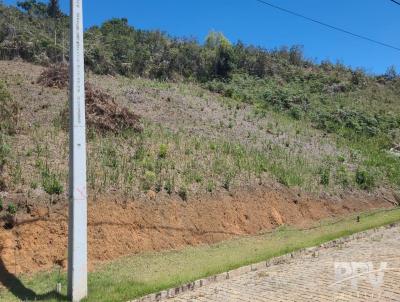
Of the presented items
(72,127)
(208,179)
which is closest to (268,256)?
(208,179)

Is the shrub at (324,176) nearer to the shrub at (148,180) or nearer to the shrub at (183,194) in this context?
the shrub at (183,194)

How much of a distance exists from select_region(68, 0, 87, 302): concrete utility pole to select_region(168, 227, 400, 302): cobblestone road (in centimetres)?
154

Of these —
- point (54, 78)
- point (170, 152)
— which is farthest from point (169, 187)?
point (54, 78)

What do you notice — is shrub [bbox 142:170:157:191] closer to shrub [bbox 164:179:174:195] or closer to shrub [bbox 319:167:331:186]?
shrub [bbox 164:179:174:195]

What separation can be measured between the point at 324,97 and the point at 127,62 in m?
13.6

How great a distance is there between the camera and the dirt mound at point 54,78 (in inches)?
682

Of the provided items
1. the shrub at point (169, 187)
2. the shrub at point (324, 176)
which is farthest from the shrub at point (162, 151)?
the shrub at point (324, 176)

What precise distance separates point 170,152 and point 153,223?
352 cm

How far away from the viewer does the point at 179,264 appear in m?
9.72

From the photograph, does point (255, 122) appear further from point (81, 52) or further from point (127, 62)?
point (81, 52)

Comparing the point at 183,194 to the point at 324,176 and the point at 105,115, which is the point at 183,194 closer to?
the point at 105,115

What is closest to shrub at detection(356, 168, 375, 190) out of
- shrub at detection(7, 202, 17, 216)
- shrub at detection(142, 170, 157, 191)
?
shrub at detection(142, 170, 157, 191)

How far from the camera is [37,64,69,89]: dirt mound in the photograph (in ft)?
56.9

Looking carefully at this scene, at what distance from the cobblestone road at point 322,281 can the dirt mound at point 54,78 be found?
11.3 meters
